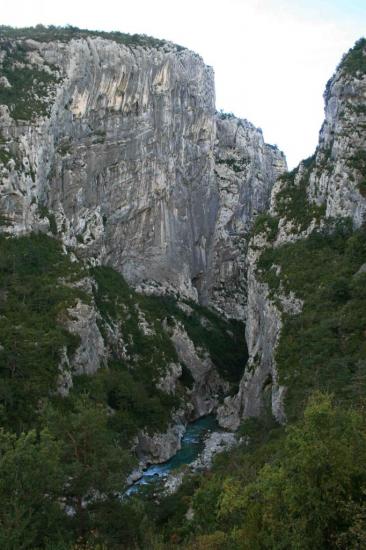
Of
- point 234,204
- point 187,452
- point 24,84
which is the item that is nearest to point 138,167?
point 24,84

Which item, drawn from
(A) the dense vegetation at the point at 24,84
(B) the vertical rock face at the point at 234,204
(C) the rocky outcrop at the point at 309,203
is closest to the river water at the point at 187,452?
(C) the rocky outcrop at the point at 309,203

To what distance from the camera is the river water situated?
46.3m

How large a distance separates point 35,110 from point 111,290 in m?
21.5

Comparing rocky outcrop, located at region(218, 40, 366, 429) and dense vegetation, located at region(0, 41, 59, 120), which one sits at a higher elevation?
dense vegetation, located at region(0, 41, 59, 120)

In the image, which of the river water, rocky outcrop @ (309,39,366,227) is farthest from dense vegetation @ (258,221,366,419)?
the river water

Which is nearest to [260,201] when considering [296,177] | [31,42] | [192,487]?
[296,177]

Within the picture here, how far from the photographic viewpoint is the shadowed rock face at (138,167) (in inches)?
2470

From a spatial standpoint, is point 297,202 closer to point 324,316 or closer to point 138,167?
point 324,316

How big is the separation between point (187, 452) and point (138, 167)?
38712 millimetres

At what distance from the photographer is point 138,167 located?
77312 mm

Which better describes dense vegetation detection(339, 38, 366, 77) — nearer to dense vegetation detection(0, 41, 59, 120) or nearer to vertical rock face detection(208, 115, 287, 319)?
dense vegetation detection(0, 41, 59, 120)

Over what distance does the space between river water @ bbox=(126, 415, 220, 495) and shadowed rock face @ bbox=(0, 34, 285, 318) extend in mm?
22323

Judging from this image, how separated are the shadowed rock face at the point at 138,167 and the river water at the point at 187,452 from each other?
2232 cm

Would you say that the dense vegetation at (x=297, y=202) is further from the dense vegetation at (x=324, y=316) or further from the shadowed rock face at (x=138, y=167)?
the shadowed rock face at (x=138, y=167)
